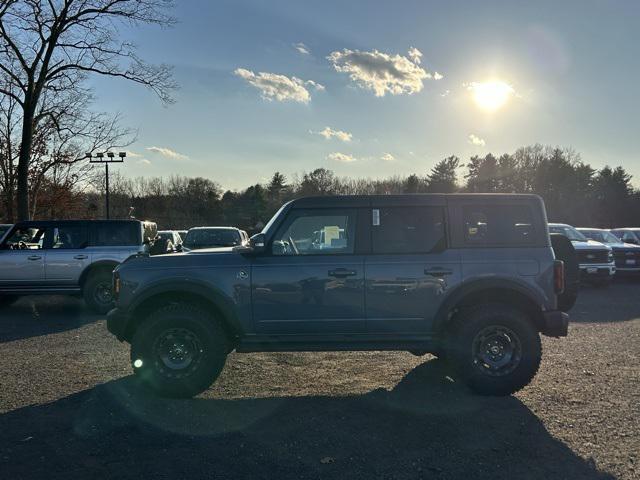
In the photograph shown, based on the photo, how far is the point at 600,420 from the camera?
4.44 m

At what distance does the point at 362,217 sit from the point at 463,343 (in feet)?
5.54

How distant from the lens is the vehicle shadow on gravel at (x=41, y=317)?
8.23 meters

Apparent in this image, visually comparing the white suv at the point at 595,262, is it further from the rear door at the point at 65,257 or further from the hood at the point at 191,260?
the rear door at the point at 65,257

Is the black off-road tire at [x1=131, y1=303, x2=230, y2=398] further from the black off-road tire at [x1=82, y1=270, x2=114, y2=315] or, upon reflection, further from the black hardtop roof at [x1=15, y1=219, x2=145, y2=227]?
the black hardtop roof at [x1=15, y1=219, x2=145, y2=227]

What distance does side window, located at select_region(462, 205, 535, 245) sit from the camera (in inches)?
208

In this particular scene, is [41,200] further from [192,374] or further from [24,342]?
[192,374]

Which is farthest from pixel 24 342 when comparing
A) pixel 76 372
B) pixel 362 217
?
pixel 362 217

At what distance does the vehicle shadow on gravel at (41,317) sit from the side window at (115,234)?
1.52 meters

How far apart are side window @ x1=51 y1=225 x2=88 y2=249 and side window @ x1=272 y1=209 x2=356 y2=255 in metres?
6.57

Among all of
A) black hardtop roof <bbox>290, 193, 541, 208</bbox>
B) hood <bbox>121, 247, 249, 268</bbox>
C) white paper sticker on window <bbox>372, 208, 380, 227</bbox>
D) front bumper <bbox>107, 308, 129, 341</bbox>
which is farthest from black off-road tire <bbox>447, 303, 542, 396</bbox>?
front bumper <bbox>107, 308, 129, 341</bbox>

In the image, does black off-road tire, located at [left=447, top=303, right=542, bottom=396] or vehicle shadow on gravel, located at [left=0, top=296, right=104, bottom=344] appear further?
vehicle shadow on gravel, located at [left=0, top=296, right=104, bottom=344]

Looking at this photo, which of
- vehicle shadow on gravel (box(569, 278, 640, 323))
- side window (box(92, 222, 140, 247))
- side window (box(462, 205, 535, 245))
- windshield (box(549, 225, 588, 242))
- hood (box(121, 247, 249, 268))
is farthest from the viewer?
windshield (box(549, 225, 588, 242))

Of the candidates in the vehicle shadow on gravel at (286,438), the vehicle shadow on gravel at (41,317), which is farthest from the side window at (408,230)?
the vehicle shadow on gravel at (41,317)

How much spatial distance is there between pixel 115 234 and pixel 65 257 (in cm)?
105
